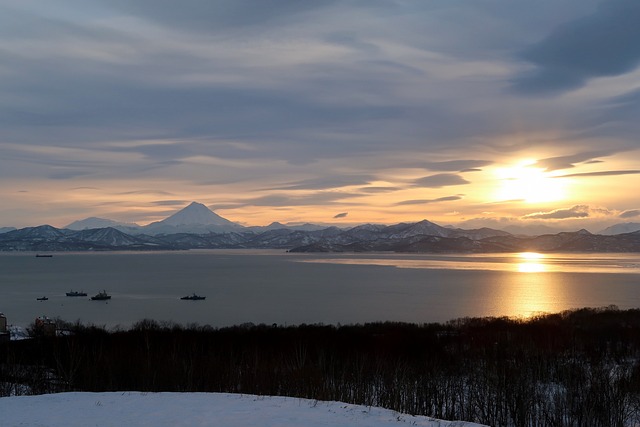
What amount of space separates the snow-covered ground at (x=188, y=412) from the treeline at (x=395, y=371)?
5.44 metres

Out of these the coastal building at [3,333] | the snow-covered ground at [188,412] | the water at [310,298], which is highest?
the snow-covered ground at [188,412]

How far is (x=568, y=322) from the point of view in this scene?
45438 millimetres

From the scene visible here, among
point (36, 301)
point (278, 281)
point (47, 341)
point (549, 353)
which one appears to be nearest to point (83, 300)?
point (36, 301)

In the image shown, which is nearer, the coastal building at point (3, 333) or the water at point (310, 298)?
the coastal building at point (3, 333)

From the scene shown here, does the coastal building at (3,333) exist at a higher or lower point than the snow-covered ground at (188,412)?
lower

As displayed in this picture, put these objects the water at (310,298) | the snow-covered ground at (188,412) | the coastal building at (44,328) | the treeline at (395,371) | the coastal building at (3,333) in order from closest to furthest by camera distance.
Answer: the snow-covered ground at (188,412) → the treeline at (395,371) → the coastal building at (3,333) → the coastal building at (44,328) → the water at (310,298)

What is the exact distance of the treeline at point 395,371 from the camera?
19969mm

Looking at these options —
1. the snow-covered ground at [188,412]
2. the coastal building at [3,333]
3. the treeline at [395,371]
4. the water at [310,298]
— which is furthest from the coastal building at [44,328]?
the snow-covered ground at [188,412]

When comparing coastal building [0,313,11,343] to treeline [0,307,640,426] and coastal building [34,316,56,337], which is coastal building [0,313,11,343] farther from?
treeline [0,307,640,426]

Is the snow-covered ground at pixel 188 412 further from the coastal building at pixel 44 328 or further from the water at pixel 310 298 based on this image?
the water at pixel 310 298

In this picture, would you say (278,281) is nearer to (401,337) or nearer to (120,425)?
(401,337)

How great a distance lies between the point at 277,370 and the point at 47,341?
17.6m

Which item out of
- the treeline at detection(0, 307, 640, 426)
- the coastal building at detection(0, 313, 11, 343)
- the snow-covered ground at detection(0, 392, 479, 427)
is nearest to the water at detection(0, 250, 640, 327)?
the coastal building at detection(0, 313, 11, 343)

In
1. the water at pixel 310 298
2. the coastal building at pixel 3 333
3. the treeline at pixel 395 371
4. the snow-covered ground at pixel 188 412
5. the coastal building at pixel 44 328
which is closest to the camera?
the snow-covered ground at pixel 188 412
